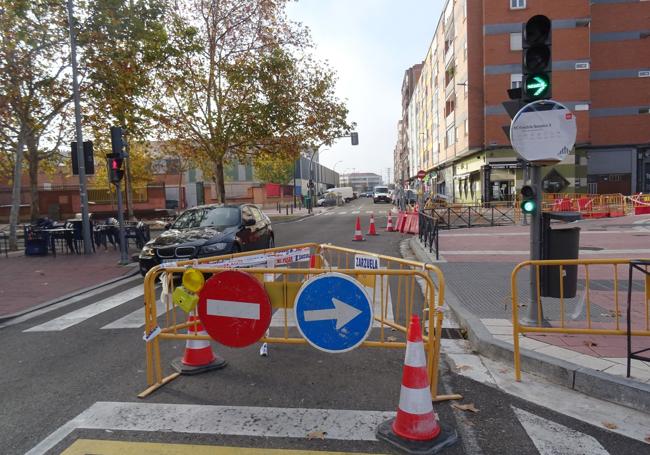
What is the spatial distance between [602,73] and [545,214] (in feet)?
129

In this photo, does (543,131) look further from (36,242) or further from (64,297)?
(36,242)

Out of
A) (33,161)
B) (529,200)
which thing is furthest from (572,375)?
(33,161)

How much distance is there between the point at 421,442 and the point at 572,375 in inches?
70.4

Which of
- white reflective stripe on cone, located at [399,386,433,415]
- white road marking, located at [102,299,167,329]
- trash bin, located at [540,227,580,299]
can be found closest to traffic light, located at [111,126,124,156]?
white road marking, located at [102,299,167,329]

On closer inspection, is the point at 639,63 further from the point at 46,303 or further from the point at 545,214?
the point at 46,303

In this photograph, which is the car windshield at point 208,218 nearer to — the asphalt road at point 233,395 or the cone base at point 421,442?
the asphalt road at point 233,395

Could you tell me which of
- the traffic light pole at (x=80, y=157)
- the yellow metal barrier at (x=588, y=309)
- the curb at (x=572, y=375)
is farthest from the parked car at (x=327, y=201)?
the curb at (x=572, y=375)

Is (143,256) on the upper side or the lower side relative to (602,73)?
lower

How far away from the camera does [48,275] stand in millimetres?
11031

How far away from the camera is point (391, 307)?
6879 millimetres

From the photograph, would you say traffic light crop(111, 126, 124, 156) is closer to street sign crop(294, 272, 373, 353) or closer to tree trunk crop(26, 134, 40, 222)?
tree trunk crop(26, 134, 40, 222)

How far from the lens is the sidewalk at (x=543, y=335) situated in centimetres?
384

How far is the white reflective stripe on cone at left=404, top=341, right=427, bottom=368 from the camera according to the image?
3.21m

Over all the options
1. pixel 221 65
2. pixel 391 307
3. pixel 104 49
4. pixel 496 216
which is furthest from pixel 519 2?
pixel 391 307
